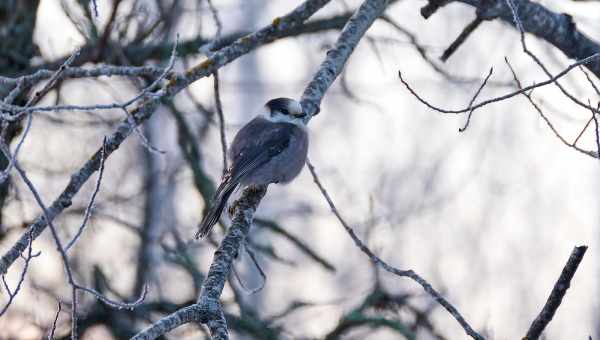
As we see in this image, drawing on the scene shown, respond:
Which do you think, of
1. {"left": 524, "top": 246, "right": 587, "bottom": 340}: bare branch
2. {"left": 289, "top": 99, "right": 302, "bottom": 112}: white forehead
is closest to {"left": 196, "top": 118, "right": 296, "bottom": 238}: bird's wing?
{"left": 289, "top": 99, "right": 302, "bottom": 112}: white forehead

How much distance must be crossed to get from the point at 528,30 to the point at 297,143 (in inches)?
56.2

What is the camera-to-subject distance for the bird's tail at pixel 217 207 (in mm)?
4574

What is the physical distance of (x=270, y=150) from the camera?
5.19 m

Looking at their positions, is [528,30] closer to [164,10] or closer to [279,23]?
[279,23]

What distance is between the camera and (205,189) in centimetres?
576

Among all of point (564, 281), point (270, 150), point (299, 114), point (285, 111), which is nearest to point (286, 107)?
point (285, 111)

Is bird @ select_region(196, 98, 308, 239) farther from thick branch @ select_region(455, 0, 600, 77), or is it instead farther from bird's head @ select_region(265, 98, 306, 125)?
thick branch @ select_region(455, 0, 600, 77)

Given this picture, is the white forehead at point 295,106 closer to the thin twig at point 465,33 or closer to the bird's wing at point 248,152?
the bird's wing at point 248,152

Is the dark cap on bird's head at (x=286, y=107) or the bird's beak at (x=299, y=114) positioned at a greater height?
the dark cap on bird's head at (x=286, y=107)

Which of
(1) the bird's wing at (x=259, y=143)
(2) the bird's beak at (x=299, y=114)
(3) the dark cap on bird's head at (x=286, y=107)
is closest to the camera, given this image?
(2) the bird's beak at (x=299, y=114)

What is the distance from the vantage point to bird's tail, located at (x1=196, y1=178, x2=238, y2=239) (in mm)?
4574

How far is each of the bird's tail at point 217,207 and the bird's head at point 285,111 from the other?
50cm

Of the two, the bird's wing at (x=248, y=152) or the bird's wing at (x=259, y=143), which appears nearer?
the bird's wing at (x=248, y=152)

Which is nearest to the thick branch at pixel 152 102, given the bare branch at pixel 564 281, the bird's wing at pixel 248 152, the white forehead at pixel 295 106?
the white forehead at pixel 295 106
